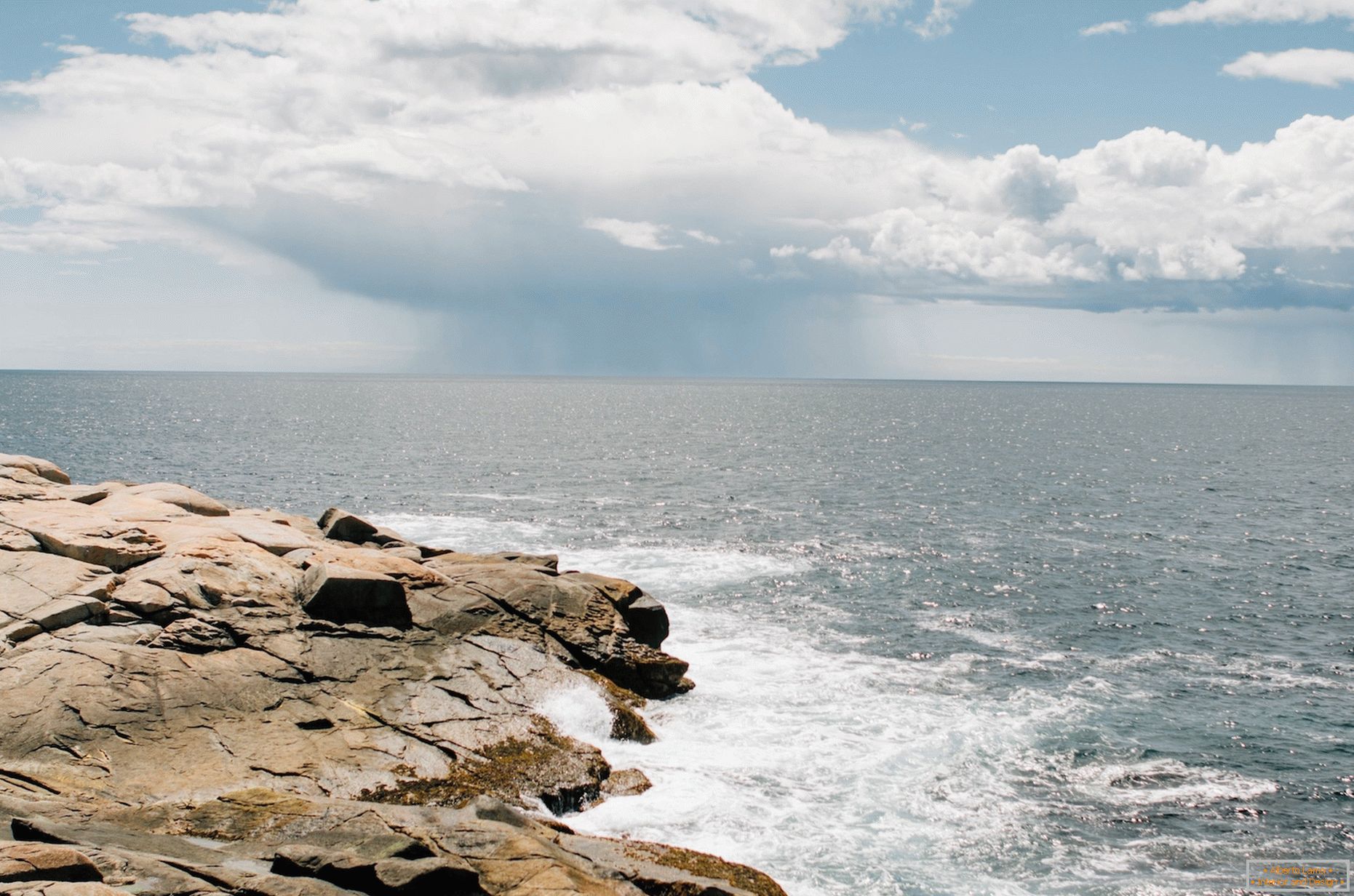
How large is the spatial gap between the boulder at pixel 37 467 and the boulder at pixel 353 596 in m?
19.6

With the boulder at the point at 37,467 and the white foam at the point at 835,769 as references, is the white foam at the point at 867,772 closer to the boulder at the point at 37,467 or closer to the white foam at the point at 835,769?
the white foam at the point at 835,769

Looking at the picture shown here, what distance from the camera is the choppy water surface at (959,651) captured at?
24.8 meters

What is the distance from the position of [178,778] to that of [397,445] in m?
108

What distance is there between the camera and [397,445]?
414 ft

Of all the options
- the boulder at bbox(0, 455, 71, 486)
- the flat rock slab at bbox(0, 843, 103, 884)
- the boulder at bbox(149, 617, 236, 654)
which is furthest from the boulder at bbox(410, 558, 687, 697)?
the boulder at bbox(0, 455, 71, 486)

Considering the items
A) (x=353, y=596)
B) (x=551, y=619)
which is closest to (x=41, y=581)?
(x=353, y=596)

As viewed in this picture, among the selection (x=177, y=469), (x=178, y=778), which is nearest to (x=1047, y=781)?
(x=178, y=778)

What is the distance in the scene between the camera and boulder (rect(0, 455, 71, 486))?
41750mm

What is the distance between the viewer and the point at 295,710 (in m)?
25.5

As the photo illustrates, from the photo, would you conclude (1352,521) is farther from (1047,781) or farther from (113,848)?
(113,848)

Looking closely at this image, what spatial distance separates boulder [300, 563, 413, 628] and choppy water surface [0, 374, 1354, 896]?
19.7ft

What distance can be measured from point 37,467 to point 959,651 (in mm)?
41709

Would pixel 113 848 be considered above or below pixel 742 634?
above

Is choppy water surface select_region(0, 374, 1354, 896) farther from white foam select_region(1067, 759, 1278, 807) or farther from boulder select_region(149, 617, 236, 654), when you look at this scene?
boulder select_region(149, 617, 236, 654)
